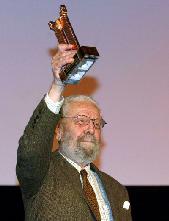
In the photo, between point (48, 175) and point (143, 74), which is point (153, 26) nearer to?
point (143, 74)

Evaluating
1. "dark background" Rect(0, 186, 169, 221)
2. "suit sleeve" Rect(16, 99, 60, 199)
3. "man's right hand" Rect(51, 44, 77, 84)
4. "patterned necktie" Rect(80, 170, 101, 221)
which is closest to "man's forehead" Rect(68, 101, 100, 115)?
"patterned necktie" Rect(80, 170, 101, 221)

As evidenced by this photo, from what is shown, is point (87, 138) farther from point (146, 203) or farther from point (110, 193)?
point (146, 203)

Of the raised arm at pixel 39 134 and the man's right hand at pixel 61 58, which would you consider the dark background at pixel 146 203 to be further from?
the man's right hand at pixel 61 58

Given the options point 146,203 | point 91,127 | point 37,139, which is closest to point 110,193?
point 91,127

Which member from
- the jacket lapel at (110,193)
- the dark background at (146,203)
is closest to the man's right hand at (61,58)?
the jacket lapel at (110,193)

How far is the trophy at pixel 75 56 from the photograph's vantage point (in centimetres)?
162

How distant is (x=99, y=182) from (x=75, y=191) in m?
0.28

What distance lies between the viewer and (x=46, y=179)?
2033 mm

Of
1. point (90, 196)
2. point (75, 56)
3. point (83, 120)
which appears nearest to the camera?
point (75, 56)

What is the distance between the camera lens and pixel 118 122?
3.18m

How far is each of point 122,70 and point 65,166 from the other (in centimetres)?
120

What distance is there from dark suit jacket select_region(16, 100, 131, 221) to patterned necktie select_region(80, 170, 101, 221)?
34 mm

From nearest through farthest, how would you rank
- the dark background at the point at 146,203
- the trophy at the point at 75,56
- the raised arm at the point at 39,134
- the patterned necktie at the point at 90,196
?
the trophy at the point at 75,56 < the raised arm at the point at 39,134 < the patterned necktie at the point at 90,196 < the dark background at the point at 146,203

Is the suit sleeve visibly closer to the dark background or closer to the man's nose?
the man's nose
